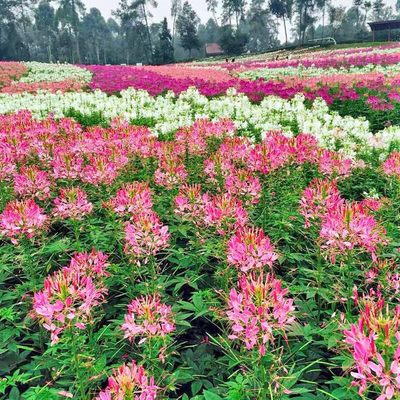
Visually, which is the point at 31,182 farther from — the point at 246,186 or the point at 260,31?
the point at 260,31

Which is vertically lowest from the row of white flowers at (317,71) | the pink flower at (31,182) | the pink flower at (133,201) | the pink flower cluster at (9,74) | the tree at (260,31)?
the pink flower at (133,201)

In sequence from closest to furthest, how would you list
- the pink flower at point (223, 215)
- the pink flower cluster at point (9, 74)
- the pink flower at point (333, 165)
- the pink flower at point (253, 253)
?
1. the pink flower at point (253, 253)
2. the pink flower at point (223, 215)
3. the pink flower at point (333, 165)
4. the pink flower cluster at point (9, 74)

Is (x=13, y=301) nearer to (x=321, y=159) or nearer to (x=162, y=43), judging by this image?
(x=321, y=159)

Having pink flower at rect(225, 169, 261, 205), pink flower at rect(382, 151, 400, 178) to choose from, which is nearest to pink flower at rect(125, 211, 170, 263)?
pink flower at rect(225, 169, 261, 205)

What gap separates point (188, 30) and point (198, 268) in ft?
203

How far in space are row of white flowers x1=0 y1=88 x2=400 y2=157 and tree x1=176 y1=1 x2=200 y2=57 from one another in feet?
169

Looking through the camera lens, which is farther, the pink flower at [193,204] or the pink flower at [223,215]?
the pink flower at [193,204]

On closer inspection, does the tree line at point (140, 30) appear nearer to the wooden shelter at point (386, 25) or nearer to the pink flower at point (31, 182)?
the wooden shelter at point (386, 25)

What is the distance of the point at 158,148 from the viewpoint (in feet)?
15.9

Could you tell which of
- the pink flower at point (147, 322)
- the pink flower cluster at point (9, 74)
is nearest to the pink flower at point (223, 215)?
the pink flower at point (147, 322)

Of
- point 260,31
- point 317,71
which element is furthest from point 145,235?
point 260,31

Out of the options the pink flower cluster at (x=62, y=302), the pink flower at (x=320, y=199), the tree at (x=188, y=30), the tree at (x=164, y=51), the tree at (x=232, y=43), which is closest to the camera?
the pink flower cluster at (x=62, y=302)

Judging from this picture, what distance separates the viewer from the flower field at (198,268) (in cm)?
193

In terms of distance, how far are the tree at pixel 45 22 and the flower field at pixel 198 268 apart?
78568mm
